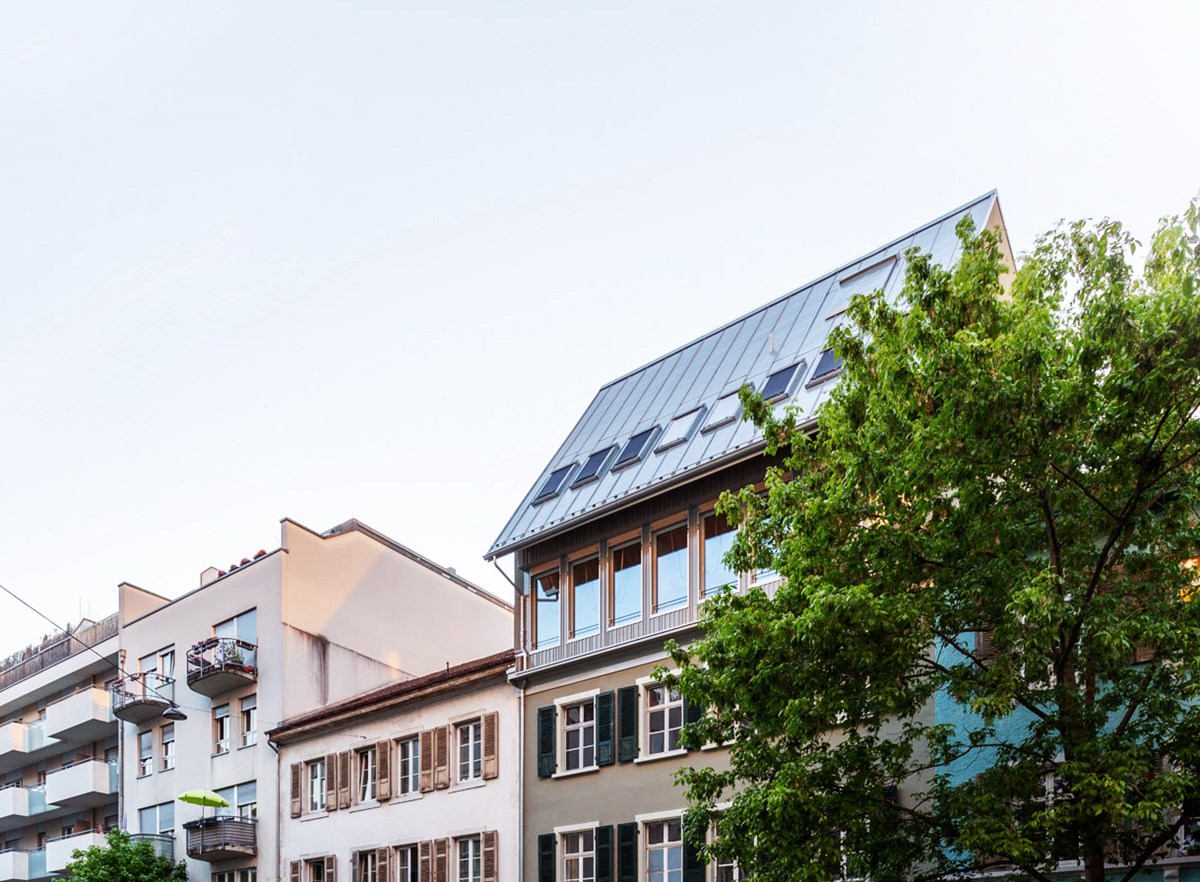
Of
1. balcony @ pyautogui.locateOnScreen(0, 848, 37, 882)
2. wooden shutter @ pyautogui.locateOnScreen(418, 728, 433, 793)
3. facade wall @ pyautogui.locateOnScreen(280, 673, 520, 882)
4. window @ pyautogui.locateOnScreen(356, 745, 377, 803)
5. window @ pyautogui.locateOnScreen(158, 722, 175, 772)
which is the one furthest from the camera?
balcony @ pyautogui.locateOnScreen(0, 848, 37, 882)

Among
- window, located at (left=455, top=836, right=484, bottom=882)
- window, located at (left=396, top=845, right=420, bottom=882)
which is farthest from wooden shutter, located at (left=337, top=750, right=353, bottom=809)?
window, located at (left=455, top=836, right=484, bottom=882)

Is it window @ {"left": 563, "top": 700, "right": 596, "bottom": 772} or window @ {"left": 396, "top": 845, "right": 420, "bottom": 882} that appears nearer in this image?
window @ {"left": 563, "top": 700, "right": 596, "bottom": 772}

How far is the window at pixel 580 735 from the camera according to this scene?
109 feet

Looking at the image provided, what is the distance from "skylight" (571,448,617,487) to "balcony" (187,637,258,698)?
15293 millimetres

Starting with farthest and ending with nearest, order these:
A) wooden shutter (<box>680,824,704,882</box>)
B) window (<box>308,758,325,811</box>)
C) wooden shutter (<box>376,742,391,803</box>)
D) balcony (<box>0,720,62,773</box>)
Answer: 1. balcony (<box>0,720,62,773</box>)
2. window (<box>308,758,325,811</box>)
3. wooden shutter (<box>376,742,391,803</box>)
4. wooden shutter (<box>680,824,704,882</box>)

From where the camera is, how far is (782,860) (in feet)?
63.5

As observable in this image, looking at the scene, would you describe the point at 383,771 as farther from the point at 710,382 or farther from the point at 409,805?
the point at 710,382

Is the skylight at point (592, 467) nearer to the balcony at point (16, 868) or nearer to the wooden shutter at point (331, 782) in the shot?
the wooden shutter at point (331, 782)

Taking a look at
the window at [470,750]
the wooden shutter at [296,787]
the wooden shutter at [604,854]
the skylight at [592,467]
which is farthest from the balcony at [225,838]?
the skylight at [592,467]

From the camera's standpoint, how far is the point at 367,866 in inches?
1560

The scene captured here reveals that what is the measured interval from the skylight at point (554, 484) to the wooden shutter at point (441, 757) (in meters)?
6.10

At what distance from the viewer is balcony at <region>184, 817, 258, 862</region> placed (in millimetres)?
44062

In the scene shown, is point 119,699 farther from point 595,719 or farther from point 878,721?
point 878,721

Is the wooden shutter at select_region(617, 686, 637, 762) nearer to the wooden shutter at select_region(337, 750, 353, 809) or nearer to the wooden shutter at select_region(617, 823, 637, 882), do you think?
the wooden shutter at select_region(617, 823, 637, 882)
